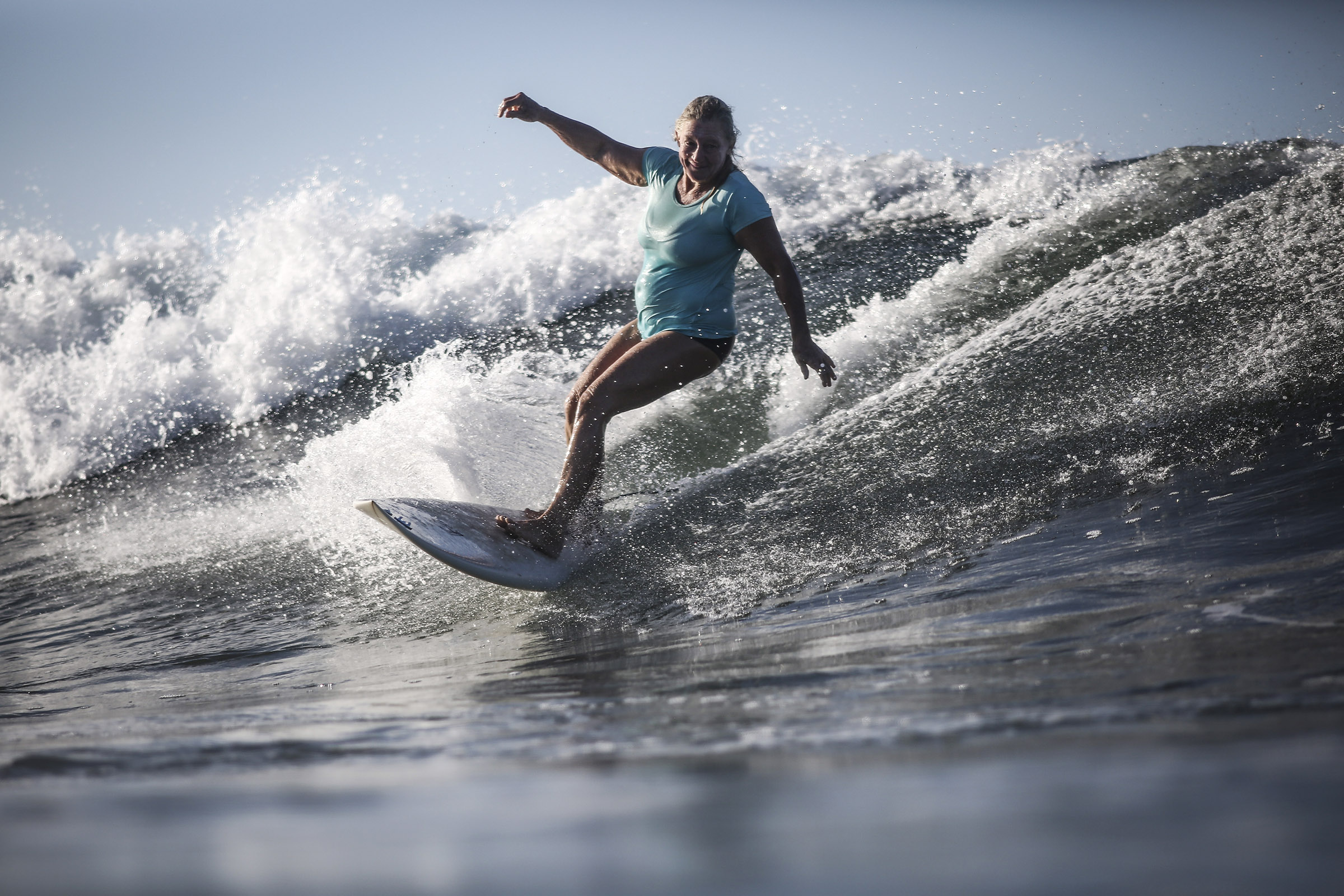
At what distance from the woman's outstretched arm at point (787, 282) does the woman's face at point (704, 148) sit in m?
0.26

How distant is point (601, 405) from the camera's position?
3.36 m

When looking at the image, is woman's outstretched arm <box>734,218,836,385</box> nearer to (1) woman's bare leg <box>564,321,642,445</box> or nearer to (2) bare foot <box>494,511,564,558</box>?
(1) woman's bare leg <box>564,321,642,445</box>

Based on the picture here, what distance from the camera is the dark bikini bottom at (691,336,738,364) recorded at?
11.4 feet

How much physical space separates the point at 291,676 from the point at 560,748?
162cm

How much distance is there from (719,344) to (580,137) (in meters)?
1.12

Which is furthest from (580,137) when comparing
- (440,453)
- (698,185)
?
(440,453)

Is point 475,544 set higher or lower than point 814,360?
lower

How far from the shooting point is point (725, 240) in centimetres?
336

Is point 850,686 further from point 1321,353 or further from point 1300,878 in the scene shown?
point 1321,353

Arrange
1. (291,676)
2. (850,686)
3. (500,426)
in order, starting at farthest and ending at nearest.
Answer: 1. (500,426)
2. (291,676)
3. (850,686)

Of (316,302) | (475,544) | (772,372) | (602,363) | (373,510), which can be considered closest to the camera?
(373,510)

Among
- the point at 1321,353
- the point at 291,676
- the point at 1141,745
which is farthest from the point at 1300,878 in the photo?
the point at 1321,353

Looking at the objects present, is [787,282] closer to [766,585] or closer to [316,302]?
[766,585]

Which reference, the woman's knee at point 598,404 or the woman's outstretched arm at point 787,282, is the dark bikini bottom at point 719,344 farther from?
the woman's knee at point 598,404
